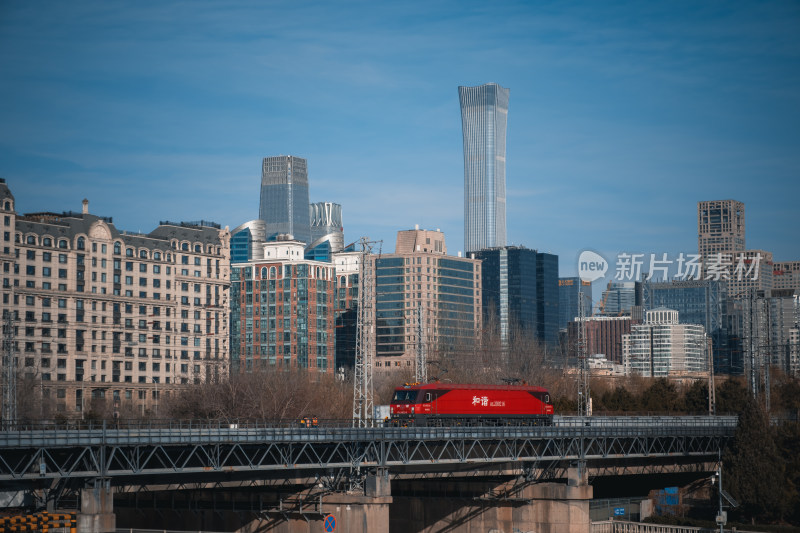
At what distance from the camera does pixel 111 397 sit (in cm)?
15338

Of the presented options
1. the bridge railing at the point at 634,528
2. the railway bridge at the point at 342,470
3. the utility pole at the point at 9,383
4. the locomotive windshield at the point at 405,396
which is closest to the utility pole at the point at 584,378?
the railway bridge at the point at 342,470

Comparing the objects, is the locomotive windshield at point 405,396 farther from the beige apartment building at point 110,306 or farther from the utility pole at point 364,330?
the beige apartment building at point 110,306

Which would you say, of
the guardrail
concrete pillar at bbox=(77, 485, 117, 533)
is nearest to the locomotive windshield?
the guardrail

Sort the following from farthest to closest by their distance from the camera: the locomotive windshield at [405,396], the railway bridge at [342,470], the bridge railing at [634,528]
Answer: the bridge railing at [634,528]
the locomotive windshield at [405,396]
the railway bridge at [342,470]

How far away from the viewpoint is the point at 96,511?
56094 mm

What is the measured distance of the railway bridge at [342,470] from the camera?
57.1 meters

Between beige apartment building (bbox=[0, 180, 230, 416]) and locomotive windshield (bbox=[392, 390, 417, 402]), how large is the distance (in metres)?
56.3

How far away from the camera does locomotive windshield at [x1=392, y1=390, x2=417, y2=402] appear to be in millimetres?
85250

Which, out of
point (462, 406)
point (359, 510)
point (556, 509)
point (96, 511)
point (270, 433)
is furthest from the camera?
point (462, 406)

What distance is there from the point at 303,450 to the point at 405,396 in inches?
822

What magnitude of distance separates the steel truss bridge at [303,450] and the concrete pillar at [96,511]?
2.66ft

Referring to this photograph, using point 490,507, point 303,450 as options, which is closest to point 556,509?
point 490,507

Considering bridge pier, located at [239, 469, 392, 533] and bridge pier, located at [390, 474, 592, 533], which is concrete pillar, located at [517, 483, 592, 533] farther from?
bridge pier, located at [239, 469, 392, 533]

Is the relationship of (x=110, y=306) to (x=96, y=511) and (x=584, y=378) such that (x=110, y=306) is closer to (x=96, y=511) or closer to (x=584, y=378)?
(x=584, y=378)
